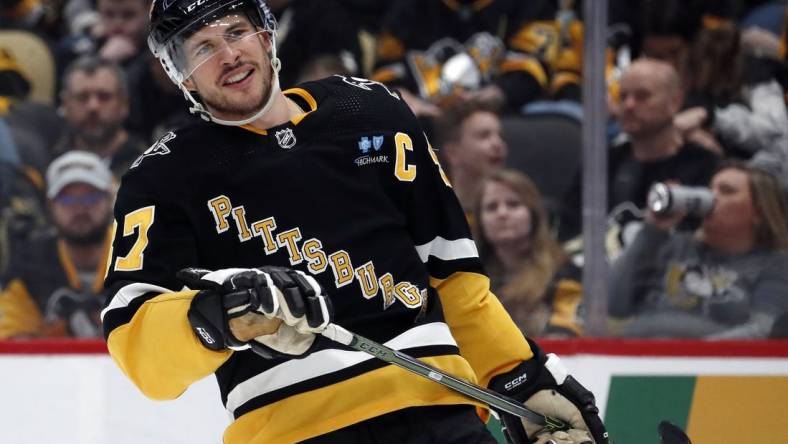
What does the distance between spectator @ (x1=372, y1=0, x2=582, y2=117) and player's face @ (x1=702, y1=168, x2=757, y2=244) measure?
646mm

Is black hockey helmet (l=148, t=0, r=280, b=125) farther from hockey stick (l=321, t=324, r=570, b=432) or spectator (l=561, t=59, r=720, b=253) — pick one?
spectator (l=561, t=59, r=720, b=253)

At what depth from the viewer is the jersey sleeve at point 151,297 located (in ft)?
5.36

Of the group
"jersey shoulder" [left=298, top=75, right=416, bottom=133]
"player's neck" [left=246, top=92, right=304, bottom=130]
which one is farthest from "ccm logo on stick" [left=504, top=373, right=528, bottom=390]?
"player's neck" [left=246, top=92, right=304, bottom=130]

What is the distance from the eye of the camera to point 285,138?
1865 millimetres

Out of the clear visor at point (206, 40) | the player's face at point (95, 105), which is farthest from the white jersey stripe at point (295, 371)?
the player's face at point (95, 105)

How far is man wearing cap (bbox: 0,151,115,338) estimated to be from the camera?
124 inches

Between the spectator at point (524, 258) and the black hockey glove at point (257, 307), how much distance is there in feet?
4.56

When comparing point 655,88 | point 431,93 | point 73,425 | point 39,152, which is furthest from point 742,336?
point 39,152

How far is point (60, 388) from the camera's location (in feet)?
9.21

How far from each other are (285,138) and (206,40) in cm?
19

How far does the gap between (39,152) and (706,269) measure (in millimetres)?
1864

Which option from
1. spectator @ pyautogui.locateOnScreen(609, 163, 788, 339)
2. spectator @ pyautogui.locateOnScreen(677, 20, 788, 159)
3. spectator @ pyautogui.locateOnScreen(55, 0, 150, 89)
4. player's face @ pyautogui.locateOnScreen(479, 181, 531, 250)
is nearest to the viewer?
spectator @ pyautogui.locateOnScreen(609, 163, 788, 339)

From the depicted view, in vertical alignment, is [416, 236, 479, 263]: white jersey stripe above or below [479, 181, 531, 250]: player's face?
above

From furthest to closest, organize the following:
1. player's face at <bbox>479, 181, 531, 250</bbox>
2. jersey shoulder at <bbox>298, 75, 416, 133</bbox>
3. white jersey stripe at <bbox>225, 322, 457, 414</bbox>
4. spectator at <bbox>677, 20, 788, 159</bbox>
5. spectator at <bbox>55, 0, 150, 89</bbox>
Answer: spectator at <bbox>55, 0, 150, 89</bbox> → player's face at <bbox>479, 181, 531, 250</bbox> → spectator at <bbox>677, 20, 788, 159</bbox> → jersey shoulder at <bbox>298, 75, 416, 133</bbox> → white jersey stripe at <bbox>225, 322, 457, 414</bbox>
